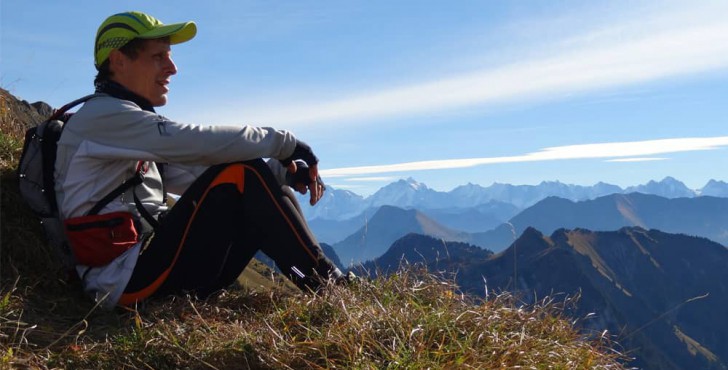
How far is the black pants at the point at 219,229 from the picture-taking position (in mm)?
5465

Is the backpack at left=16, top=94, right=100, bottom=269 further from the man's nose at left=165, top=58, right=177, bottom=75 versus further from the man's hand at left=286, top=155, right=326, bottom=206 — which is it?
the man's hand at left=286, top=155, right=326, bottom=206

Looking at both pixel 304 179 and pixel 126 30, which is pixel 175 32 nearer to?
pixel 126 30

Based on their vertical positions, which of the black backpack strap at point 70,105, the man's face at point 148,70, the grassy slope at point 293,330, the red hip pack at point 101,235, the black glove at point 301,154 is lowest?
the grassy slope at point 293,330

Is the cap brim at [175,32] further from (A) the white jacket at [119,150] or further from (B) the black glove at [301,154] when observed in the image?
(B) the black glove at [301,154]

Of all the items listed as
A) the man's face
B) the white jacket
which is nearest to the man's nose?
the man's face

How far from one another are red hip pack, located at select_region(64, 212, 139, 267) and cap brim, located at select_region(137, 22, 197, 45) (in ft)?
5.25

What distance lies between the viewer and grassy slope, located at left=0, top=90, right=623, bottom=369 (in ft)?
13.2

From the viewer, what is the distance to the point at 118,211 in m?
5.30

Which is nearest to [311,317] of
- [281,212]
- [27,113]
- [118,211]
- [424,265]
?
[281,212]

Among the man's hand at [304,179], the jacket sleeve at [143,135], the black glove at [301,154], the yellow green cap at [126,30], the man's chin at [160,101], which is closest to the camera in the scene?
the jacket sleeve at [143,135]

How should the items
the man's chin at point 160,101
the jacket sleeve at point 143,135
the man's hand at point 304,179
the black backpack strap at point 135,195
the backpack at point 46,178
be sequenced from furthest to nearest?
the man's hand at point 304,179
the man's chin at point 160,101
the backpack at point 46,178
the black backpack strap at point 135,195
the jacket sleeve at point 143,135

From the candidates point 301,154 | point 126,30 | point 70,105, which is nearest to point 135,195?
point 70,105

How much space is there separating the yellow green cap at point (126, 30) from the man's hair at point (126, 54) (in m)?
0.05

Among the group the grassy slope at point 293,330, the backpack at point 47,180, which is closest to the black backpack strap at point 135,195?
the backpack at point 47,180
